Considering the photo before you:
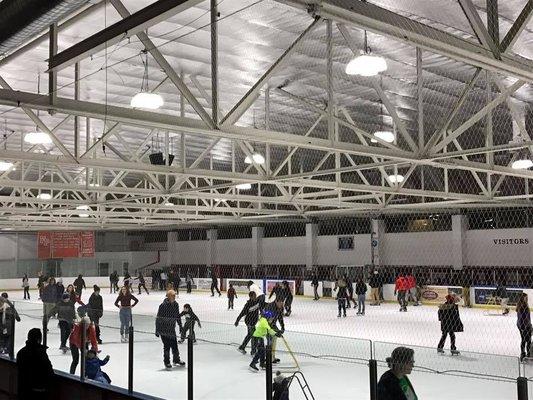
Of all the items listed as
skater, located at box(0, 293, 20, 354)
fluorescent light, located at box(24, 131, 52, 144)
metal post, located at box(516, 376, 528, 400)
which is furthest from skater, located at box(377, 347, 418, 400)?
fluorescent light, located at box(24, 131, 52, 144)

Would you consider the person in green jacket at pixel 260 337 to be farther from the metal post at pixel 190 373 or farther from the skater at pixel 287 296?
the skater at pixel 287 296

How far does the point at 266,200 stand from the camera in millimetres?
22328

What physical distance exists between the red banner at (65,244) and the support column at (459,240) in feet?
70.1

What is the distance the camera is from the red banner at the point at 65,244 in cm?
3703

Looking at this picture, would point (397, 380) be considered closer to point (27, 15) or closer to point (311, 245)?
point (27, 15)

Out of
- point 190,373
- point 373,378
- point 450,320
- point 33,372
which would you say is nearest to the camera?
point 373,378

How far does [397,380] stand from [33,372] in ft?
12.2

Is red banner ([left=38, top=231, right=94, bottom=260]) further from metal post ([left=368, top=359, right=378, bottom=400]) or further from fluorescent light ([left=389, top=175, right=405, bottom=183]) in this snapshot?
metal post ([left=368, top=359, right=378, bottom=400])

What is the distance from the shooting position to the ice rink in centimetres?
772

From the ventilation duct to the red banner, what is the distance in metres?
33.6

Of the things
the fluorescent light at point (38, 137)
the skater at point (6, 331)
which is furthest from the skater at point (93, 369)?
the fluorescent light at point (38, 137)

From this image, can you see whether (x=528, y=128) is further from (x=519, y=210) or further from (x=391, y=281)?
(x=391, y=281)

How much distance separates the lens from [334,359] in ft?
27.5

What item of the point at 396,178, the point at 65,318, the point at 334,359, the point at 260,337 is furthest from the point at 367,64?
the point at 396,178
